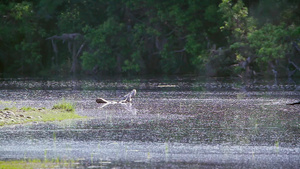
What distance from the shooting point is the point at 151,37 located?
5281cm

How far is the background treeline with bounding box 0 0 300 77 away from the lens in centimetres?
4288

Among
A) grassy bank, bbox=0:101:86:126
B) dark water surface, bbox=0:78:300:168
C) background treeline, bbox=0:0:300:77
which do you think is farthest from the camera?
background treeline, bbox=0:0:300:77

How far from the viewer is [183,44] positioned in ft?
172

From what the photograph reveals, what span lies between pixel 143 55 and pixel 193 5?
7.51 meters

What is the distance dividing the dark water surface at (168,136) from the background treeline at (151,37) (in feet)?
68.6

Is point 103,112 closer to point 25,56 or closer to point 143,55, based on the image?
point 143,55

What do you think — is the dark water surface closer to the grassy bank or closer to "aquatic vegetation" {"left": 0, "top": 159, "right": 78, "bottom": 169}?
"aquatic vegetation" {"left": 0, "top": 159, "right": 78, "bottom": 169}

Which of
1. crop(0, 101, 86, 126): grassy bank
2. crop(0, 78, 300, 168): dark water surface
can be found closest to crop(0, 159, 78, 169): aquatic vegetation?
crop(0, 78, 300, 168): dark water surface

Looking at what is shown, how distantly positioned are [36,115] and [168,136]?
4958 millimetres

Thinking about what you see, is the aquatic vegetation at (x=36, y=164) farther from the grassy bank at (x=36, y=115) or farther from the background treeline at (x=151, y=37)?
the background treeline at (x=151, y=37)

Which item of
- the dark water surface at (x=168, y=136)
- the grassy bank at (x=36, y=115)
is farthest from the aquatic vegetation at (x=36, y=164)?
the grassy bank at (x=36, y=115)

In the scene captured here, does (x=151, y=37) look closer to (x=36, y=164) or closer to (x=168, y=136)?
(x=168, y=136)

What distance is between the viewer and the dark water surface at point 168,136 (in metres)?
10.7

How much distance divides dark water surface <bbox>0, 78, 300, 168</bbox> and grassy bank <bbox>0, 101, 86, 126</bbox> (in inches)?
22.0
